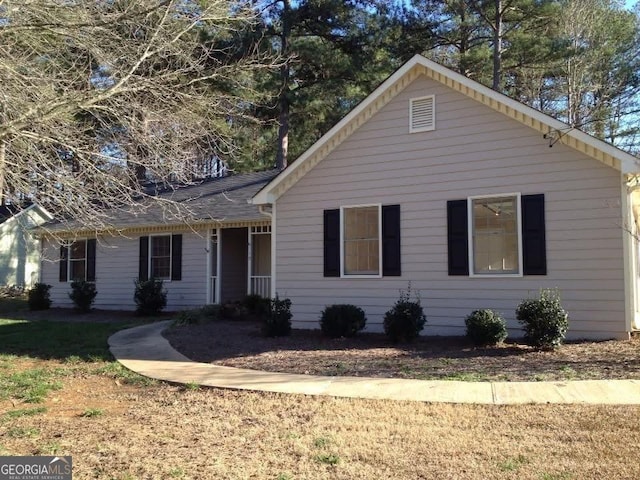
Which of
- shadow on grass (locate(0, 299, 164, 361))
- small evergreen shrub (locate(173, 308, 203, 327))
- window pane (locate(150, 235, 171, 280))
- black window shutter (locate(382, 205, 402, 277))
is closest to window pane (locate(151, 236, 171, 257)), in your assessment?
window pane (locate(150, 235, 171, 280))

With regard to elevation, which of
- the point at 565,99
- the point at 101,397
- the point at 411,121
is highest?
the point at 565,99

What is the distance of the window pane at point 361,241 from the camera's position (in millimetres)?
12859

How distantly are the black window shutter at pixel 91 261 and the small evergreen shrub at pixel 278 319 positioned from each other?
10431 mm

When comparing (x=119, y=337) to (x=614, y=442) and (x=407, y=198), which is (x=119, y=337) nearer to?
(x=407, y=198)

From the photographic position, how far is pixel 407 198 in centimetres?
1227

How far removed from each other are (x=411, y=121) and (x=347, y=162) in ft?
5.41

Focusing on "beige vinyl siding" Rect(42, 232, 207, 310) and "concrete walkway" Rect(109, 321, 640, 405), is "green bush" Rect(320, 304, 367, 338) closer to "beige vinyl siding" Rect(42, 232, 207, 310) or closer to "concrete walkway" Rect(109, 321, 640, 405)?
"concrete walkway" Rect(109, 321, 640, 405)

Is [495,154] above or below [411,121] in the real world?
below

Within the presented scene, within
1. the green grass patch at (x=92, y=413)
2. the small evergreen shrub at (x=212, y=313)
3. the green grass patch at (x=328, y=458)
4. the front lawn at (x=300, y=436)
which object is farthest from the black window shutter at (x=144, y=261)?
the green grass patch at (x=328, y=458)

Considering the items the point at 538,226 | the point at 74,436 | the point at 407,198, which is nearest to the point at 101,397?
the point at 74,436

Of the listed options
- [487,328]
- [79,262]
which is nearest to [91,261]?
[79,262]

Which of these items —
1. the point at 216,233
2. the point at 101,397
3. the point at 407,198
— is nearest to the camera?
the point at 101,397

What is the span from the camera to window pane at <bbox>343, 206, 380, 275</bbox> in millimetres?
12859

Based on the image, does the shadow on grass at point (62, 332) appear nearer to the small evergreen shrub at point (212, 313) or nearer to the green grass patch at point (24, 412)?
the small evergreen shrub at point (212, 313)
